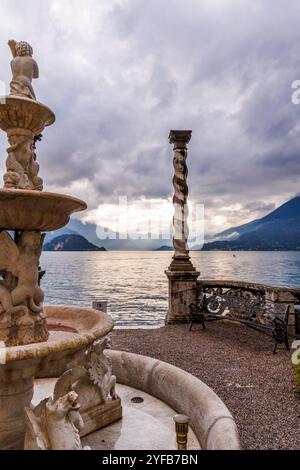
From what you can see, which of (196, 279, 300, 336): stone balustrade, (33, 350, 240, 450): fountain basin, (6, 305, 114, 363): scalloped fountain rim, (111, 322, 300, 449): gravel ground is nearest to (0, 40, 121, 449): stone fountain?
(6, 305, 114, 363): scalloped fountain rim

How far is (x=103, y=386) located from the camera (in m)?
4.56

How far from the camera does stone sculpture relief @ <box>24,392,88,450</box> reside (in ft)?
10.3

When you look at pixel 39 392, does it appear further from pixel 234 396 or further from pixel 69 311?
pixel 234 396

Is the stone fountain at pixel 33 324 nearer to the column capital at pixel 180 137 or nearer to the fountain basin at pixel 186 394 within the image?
the fountain basin at pixel 186 394

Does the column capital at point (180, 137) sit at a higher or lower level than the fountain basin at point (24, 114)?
higher

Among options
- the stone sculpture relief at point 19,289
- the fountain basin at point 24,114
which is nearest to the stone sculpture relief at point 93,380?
the stone sculpture relief at point 19,289

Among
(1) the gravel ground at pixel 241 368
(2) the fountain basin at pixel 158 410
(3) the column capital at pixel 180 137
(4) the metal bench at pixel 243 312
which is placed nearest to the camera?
(2) the fountain basin at pixel 158 410

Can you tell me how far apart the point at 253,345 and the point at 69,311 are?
534 cm

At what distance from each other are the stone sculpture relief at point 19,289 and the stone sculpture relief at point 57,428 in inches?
38.2

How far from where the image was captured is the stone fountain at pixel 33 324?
3.17 m

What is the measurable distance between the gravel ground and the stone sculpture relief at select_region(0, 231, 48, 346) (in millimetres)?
2942

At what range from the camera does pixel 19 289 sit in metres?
3.93

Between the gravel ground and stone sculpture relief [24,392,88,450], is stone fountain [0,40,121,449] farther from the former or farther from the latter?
the gravel ground
